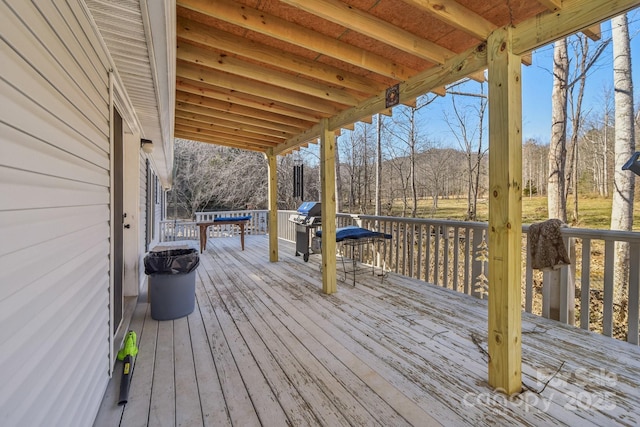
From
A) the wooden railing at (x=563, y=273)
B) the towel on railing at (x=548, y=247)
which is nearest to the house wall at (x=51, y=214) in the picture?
the wooden railing at (x=563, y=273)

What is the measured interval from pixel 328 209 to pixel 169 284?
6.78ft

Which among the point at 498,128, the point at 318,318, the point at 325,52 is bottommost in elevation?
the point at 318,318

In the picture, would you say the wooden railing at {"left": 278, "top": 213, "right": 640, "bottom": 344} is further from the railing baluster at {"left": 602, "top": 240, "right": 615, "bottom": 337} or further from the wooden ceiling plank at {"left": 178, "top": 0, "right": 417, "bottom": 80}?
the wooden ceiling plank at {"left": 178, "top": 0, "right": 417, "bottom": 80}

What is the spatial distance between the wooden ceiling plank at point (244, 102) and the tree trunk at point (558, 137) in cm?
489

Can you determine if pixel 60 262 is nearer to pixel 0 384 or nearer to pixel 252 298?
pixel 0 384

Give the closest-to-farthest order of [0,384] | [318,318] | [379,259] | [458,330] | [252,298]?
[0,384] → [458,330] → [318,318] → [252,298] → [379,259]

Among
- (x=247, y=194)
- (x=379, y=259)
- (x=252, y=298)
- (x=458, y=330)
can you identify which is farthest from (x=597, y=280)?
(x=247, y=194)

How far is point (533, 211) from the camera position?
14305mm

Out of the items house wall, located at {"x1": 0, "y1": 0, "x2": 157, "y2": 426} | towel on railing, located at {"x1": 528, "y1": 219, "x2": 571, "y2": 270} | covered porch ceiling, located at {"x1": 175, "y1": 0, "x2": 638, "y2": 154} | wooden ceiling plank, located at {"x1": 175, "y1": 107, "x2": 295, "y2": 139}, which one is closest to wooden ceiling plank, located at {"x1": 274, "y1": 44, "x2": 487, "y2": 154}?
covered porch ceiling, located at {"x1": 175, "y1": 0, "x2": 638, "y2": 154}

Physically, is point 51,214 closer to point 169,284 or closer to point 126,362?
point 126,362

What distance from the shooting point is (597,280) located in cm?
643

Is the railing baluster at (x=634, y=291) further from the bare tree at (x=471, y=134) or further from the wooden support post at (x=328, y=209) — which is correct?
the bare tree at (x=471, y=134)

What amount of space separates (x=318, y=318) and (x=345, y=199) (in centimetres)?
1366

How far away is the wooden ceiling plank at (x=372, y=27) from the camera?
184 cm
